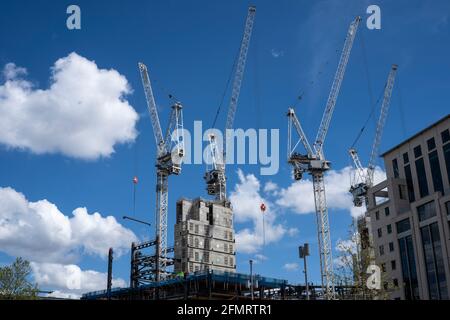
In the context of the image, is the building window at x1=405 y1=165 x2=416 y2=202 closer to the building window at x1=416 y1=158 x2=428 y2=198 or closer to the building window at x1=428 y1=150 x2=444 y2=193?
the building window at x1=416 y1=158 x2=428 y2=198

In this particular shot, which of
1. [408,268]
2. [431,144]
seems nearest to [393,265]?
[408,268]

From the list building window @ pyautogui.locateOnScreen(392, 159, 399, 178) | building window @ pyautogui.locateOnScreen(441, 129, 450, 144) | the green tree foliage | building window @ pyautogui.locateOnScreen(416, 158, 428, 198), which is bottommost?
the green tree foliage

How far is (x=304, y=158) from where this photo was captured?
623 ft

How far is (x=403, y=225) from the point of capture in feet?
360

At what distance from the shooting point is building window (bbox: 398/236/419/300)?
104 metres

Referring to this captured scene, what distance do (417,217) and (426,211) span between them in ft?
7.33

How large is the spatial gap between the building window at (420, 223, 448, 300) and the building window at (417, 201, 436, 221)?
206 centimetres

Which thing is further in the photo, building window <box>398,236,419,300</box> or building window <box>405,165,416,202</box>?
building window <box>405,165,416,202</box>

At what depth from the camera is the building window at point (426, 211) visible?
102 m

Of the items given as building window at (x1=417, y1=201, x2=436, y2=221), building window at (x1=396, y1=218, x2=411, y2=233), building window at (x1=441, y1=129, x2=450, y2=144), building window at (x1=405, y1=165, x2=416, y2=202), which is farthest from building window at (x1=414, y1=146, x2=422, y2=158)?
building window at (x1=396, y1=218, x2=411, y2=233)

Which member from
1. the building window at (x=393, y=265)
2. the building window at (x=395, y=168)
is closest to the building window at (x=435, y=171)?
the building window at (x=395, y=168)
